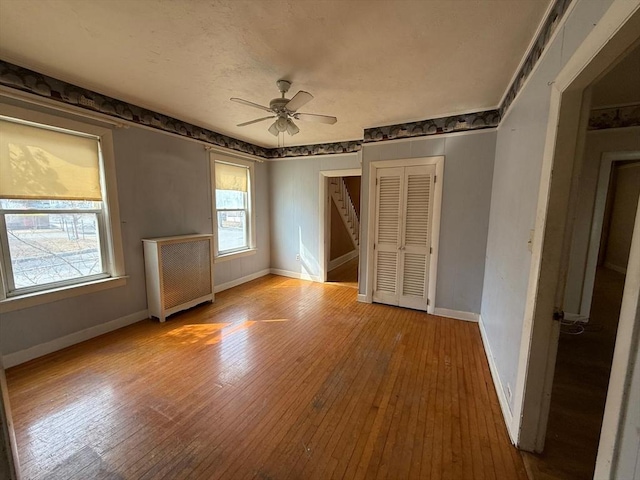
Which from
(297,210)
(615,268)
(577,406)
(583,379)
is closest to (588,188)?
(583,379)

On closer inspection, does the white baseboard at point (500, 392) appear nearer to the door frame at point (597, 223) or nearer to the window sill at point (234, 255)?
the door frame at point (597, 223)

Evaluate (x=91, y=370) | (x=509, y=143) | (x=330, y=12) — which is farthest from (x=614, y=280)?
(x=91, y=370)

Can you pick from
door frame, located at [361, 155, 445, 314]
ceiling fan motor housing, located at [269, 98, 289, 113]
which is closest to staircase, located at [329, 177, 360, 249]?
door frame, located at [361, 155, 445, 314]

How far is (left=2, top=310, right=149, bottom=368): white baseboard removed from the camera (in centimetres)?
240

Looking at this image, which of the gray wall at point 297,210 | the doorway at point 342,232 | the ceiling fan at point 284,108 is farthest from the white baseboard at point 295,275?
the ceiling fan at point 284,108

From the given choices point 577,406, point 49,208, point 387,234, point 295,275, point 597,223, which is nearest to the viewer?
point 577,406

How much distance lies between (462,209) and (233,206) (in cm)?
363

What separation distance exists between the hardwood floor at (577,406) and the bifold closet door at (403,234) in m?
1.58

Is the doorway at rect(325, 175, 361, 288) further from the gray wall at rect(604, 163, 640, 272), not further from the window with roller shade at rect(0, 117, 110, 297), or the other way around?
the gray wall at rect(604, 163, 640, 272)

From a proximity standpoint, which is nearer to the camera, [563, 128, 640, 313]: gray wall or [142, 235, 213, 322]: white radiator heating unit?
[563, 128, 640, 313]: gray wall

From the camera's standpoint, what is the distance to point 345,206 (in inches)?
268

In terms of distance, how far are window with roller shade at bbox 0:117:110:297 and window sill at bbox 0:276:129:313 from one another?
8 cm

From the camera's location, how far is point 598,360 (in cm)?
252

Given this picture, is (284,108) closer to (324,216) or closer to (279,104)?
(279,104)
